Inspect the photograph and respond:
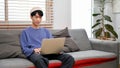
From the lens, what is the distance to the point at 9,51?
9.21 ft

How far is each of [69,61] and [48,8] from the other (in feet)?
4.64

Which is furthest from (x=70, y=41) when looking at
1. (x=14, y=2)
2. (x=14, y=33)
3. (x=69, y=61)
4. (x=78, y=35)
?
(x=14, y=2)

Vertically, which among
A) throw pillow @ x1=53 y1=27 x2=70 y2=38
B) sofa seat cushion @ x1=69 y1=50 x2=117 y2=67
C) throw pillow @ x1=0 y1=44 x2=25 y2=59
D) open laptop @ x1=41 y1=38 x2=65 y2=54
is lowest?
Answer: sofa seat cushion @ x1=69 y1=50 x2=117 y2=67

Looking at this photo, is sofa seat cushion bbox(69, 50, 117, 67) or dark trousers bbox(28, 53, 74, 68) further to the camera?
sofa seat cushion bbox(69, 50, 117, 67)

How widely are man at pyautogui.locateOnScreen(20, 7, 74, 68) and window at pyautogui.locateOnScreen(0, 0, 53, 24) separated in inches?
30.1

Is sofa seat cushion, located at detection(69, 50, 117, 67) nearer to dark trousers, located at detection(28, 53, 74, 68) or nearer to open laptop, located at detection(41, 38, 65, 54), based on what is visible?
dark trousers, located at detection(28, 53, 74, 68)

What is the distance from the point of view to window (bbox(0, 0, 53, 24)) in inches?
137

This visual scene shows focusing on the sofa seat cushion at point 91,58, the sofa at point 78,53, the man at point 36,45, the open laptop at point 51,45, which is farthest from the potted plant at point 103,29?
the open laptop at point 51,45

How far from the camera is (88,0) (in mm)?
4402

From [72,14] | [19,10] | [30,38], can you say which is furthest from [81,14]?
[30,38]

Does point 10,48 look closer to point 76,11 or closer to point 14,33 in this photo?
point 14,33

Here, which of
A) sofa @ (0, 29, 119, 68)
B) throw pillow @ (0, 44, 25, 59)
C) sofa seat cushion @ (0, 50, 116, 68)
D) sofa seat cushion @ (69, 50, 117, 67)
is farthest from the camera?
sofa seat cushion @ (69, 50, 117, 67)

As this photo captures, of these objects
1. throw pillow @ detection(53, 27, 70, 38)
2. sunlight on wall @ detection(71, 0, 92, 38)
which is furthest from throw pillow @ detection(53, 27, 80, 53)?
sunlight on wall @ detection(71, 0, 92, 38)

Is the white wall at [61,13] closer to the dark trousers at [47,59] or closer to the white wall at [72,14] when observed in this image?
the white wall at [72,14]
